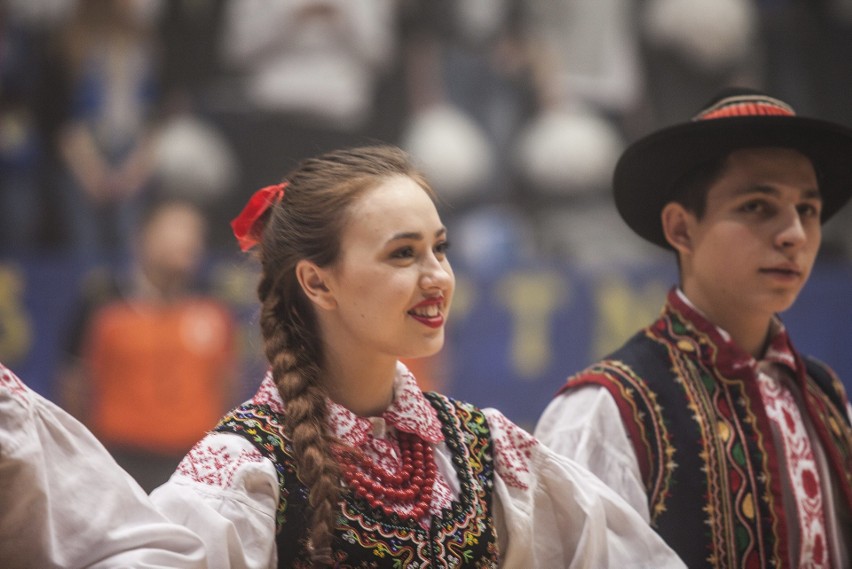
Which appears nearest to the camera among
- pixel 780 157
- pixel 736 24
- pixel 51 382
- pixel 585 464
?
pixel 585 464

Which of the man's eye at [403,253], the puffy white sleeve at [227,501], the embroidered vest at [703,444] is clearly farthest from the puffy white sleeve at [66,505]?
the embroidered vest at [703,444]

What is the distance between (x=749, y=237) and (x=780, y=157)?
0.63ft

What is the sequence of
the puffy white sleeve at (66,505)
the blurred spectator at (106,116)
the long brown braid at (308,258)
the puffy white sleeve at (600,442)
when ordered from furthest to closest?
the blurred spectator at (106,116), the puffy white sleeve at (600,442), the long brown braid at (308,258), the puffy white sleeve at (66,505)

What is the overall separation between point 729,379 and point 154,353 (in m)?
4.27

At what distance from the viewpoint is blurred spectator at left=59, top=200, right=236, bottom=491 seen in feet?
19.3

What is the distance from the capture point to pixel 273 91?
6.14 m

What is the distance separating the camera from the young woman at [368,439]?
170 centimetres

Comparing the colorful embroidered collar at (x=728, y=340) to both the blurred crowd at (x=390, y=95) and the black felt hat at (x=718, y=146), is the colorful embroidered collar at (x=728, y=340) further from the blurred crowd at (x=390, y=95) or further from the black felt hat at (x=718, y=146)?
the blurred crowd at (x=390, y=95)

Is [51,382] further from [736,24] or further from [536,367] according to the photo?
[736,24]

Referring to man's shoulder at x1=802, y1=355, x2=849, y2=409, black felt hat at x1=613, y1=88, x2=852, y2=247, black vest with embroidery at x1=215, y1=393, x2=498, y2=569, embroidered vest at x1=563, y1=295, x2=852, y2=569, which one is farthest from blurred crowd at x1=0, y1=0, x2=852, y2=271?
black vest with embroidery at x1=215, y1=393, x2=498, y2=569

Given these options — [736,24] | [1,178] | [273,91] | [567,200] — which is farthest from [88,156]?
[736,24]

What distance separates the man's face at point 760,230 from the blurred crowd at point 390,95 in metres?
3.64

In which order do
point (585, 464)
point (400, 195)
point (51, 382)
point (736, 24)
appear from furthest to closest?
1. point (736, 24)
2. point (51, 382)
3. point (585, 464)
4. point (400, 195)

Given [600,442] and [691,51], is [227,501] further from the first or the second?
[691,51]
